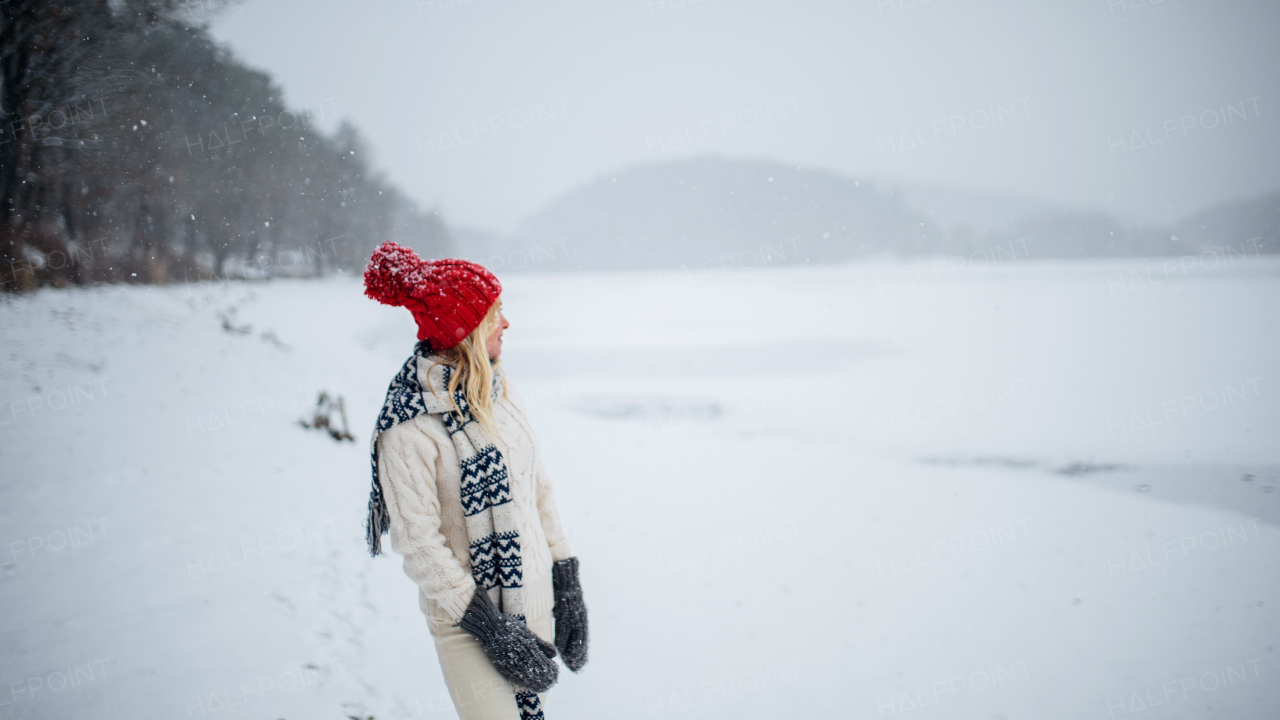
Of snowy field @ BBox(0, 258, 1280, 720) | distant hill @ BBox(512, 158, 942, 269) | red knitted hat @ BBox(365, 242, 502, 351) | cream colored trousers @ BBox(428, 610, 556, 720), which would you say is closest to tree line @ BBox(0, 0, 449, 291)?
snowy field @ BBox(0, 258, 1280, 720)

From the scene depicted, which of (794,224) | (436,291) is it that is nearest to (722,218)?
(794,224)

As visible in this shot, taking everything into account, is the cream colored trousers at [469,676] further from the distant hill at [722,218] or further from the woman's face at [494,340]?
the distant hill at [722,218]

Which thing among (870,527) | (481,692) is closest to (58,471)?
(481,692)

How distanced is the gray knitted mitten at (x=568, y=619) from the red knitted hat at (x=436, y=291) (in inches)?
35.3

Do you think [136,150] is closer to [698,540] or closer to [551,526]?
[698,540]

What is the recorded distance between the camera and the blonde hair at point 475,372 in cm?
147

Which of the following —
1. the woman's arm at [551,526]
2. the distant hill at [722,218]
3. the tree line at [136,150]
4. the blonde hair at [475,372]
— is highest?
the distant hill at [722,218]

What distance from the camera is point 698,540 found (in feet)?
15.4

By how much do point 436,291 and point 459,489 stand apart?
1.82 ft


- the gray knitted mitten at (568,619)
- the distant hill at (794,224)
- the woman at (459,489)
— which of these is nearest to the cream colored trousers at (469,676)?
the woman at (459,489)

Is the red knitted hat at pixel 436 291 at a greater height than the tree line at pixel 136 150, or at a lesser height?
lesser

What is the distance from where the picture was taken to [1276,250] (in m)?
10.9

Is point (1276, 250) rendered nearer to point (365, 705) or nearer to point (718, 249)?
point (365, 705)

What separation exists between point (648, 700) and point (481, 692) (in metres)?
1.78
